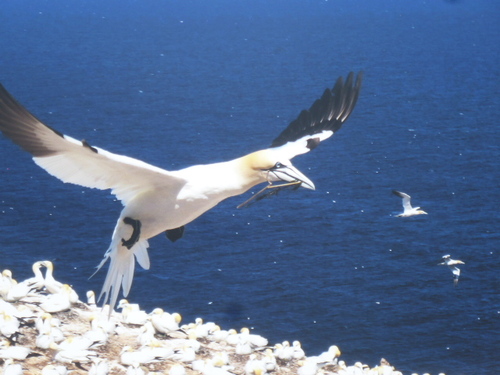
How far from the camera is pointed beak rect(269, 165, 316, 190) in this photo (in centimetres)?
1022

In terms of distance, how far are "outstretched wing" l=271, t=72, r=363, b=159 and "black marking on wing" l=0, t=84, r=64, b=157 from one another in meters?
3.77

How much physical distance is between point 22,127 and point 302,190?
38793 millimetres

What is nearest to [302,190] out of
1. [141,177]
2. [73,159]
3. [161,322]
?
[161,322]

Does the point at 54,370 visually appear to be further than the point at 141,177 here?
Yes

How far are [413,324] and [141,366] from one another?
19553 mm

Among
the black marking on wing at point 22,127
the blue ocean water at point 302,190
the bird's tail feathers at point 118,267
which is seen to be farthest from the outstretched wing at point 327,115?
the blue ocean water at point 302,190

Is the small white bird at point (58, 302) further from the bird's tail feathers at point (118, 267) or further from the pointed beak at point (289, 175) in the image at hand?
the pointed beak at point (289, 175)

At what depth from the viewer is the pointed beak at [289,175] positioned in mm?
10219

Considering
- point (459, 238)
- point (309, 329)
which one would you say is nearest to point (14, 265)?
point (309, 329)

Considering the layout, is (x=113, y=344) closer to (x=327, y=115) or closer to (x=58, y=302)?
(x=58, y=302)

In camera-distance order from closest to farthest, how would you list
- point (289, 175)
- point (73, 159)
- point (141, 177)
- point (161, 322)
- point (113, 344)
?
point (73, 159), point (289, 175), point (141, 177), point (113, 344), point (161, 322)

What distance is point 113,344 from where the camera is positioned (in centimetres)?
1702

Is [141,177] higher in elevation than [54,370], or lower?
higher

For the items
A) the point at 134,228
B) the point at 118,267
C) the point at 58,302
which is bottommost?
the point at 118,267
